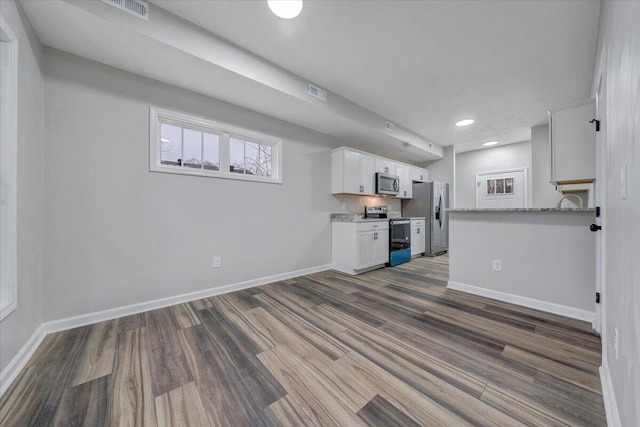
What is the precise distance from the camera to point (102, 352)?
1717mm

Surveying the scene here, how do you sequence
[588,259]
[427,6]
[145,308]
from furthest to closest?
[145,308] → [588,259] → [427,6]

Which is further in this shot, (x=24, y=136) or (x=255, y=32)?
(x=255, y=32)

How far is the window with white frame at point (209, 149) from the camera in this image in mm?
2580

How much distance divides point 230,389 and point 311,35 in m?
2.84

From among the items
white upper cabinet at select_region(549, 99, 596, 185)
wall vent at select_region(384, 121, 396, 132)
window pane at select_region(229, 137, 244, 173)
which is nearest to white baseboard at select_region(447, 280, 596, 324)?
white upper cabinet at select_region(549, 99, 596, 185)

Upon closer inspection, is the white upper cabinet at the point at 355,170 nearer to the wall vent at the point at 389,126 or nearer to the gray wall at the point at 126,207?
the wall vent at the point at 389,126

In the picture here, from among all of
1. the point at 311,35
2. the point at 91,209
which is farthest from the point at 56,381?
the point at 311,35

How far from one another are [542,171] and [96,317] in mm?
6655

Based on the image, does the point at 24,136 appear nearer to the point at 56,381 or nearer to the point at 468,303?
the point at 56,381

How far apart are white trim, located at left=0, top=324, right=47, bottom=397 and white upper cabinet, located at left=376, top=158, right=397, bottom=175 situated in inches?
185

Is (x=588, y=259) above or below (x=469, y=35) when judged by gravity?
below

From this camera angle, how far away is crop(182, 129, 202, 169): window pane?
2775mm

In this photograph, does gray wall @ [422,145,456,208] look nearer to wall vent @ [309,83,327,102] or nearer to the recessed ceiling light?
wall vent @ [309,83,327,102]

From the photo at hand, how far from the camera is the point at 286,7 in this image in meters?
1.86
